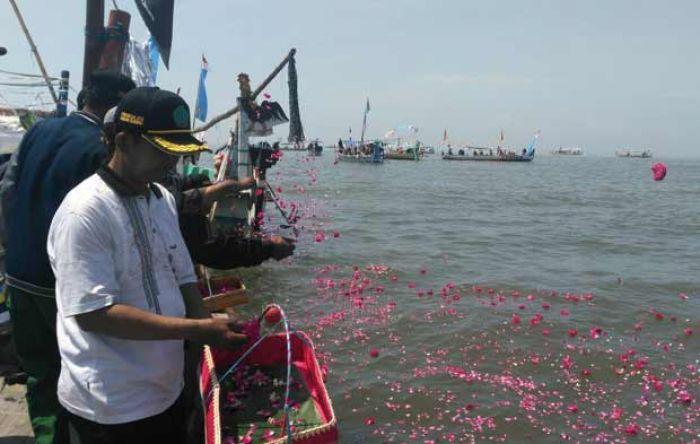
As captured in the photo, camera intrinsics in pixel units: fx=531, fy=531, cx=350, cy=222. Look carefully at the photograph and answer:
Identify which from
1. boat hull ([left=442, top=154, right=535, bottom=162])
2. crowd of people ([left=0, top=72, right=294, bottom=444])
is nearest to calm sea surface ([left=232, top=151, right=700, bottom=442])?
crowd of people ([left=0, top=72, right=294, bottom=444])

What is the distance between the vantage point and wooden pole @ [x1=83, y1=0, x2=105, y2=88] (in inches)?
189

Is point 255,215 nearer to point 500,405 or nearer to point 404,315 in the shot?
point 404,315

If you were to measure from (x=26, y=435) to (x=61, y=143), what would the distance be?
232 cm

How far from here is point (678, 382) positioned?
6.61 m

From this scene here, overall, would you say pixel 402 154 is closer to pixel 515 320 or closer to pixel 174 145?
pixel 515 320

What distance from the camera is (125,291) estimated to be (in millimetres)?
1807

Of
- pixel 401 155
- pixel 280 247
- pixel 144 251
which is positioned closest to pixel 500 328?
pixel 280 247

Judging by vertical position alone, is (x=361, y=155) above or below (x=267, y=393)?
above

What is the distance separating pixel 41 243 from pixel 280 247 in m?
1.33

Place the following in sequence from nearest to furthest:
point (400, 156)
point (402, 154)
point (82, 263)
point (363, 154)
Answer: point (82, 263)
point (363, 154)
point (400, 156)
point (402, 154)

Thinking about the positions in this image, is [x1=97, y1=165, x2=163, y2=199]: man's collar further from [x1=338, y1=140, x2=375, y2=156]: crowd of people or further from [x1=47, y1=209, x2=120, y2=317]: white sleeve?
[x1=338, y1=140, x2=375, y2=156]: crowd of people

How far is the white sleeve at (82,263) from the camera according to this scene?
65.7 inches

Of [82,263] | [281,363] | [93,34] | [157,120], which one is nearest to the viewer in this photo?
[82,263]

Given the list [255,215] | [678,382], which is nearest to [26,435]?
[678,382]
